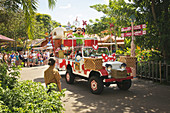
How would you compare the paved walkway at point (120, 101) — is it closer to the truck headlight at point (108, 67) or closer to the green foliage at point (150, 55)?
the truck headlight at point (108, 67)

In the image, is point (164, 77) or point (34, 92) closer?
point (34, 92)

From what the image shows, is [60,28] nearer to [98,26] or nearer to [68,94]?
[68,94]

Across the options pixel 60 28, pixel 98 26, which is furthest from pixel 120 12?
pixel 98 26

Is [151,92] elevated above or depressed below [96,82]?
below

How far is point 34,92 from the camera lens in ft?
9.12

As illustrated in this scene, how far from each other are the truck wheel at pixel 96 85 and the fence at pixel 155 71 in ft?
12.2

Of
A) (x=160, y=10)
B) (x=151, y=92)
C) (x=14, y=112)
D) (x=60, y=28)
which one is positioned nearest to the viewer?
(x=14, y=112)

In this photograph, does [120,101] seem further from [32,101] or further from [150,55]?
[150,55]

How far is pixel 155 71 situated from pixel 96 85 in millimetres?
4097

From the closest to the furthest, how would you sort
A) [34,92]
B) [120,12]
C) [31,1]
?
1. [34,92]
2. [31,1]
3. [120,12]

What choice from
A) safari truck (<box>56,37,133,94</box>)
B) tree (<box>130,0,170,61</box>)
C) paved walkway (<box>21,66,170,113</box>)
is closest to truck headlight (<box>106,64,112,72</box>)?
safari truck (<box>56,37,133,94</box>)

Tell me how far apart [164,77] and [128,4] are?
475cm

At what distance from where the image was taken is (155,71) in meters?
8.72

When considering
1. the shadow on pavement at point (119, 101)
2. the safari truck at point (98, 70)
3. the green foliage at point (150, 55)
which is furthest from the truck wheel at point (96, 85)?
the green foliage at point (150, 55)
